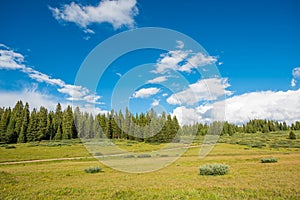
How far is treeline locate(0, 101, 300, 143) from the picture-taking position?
96500 mm

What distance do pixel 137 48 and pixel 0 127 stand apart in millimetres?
94164

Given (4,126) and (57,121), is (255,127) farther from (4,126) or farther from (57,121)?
(4,126)

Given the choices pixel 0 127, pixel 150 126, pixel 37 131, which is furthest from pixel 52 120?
pixel 150 126

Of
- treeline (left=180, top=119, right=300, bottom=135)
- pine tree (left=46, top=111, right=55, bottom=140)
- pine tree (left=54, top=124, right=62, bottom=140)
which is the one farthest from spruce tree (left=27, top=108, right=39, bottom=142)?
treeline (left=180, top=119, right=300, bottom=135)

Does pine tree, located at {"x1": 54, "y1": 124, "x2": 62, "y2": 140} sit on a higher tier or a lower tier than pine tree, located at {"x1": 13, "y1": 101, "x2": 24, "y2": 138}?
→ lower

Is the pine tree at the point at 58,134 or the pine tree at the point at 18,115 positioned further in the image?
the pine tree at the point at 58,134

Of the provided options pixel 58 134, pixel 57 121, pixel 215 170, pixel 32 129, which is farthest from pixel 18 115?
pixel 215 170

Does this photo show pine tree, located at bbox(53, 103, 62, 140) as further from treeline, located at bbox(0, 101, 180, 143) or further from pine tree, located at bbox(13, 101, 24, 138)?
pine tree, located at bbox(13, 101, 24, 138)

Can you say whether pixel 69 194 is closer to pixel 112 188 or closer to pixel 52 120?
pixel 112 188

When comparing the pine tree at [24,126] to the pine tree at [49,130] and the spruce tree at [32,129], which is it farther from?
the pine tree at [49,130]

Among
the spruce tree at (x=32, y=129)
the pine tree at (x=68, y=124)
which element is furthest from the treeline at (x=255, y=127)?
the spruce tree at (x=32, y=129)

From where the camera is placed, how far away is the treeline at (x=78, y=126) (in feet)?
317

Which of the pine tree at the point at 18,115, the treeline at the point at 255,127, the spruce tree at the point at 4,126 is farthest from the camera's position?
the treeline at the point at 255,127

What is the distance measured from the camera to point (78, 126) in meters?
118
